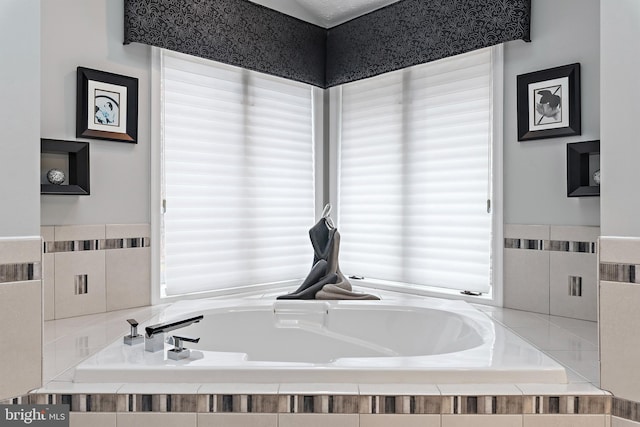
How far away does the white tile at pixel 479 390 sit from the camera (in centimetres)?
143

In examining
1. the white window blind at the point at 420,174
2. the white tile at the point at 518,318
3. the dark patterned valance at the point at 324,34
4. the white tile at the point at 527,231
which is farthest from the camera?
the white window blind at the point at 420,174

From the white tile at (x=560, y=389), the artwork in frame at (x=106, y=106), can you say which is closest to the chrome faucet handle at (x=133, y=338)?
the artwork in frame at (x=106, y=106)

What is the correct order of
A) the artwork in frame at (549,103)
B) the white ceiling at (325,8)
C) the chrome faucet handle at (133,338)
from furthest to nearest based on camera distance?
the white ceiling at (325,8)
the artwork in frame at (549,103)
the chrome faucet handle at (133,338)

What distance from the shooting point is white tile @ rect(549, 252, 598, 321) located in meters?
2.28

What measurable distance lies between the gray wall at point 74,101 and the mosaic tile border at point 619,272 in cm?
218

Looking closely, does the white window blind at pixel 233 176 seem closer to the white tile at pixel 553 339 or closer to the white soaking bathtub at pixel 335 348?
the white soaking bathtub at pixel 335 348

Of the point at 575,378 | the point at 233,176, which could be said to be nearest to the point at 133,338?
the point at 233,176

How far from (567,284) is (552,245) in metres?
0.20

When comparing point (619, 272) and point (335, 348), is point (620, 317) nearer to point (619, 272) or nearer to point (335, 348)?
point (619, 272)

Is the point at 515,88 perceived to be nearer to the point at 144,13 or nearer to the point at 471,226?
the point at 471,226

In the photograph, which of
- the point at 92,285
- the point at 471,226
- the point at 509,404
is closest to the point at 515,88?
the point at 471,226

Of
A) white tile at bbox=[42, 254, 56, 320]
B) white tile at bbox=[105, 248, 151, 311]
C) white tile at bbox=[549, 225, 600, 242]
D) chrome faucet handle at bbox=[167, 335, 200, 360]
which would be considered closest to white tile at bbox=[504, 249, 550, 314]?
white tile at bbox=[549, 225, 600, 242]

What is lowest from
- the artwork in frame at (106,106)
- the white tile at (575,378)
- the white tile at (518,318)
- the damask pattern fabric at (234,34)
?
the white tile at (575,378)

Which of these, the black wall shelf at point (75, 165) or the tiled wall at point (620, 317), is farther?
the black wall shelf at point (75, 165)
